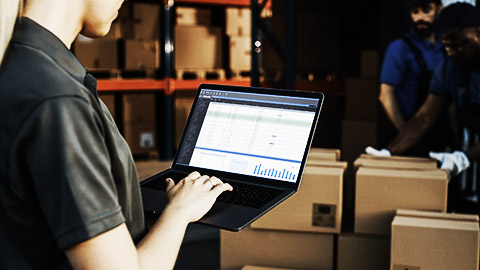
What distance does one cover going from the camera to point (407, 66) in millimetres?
4375

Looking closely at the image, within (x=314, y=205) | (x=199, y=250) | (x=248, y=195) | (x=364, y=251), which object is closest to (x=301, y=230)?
(x=314, y=205)

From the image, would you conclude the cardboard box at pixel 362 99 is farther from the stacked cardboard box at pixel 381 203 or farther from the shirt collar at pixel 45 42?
the shirt collar at pixel 45 42

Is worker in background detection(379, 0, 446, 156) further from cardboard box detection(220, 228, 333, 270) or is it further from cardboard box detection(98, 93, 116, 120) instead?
cardboard box detection(98, 93, 116, 120)

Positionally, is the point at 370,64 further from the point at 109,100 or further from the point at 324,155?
the point at 109,100

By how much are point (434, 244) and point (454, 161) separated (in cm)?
78

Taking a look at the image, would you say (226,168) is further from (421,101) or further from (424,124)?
(421,101)

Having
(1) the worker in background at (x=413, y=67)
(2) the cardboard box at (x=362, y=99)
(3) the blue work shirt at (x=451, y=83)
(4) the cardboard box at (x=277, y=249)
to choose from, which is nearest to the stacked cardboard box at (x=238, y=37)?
(2) the cardboard box at (x=362, y=99)

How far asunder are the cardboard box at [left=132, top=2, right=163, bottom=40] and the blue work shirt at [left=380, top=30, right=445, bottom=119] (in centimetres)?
351

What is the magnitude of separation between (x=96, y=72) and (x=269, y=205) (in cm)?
591

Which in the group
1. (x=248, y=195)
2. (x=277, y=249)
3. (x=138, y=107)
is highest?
(x=248, y=195)

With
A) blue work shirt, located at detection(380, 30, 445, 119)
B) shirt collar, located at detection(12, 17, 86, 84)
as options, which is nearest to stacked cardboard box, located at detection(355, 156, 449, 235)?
shirt collar, located at detection(12, 17, 86, 84)

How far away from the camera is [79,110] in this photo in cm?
85

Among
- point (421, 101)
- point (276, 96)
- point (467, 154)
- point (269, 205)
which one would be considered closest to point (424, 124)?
point (467, 154)

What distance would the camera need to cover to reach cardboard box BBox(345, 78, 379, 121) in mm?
5488
